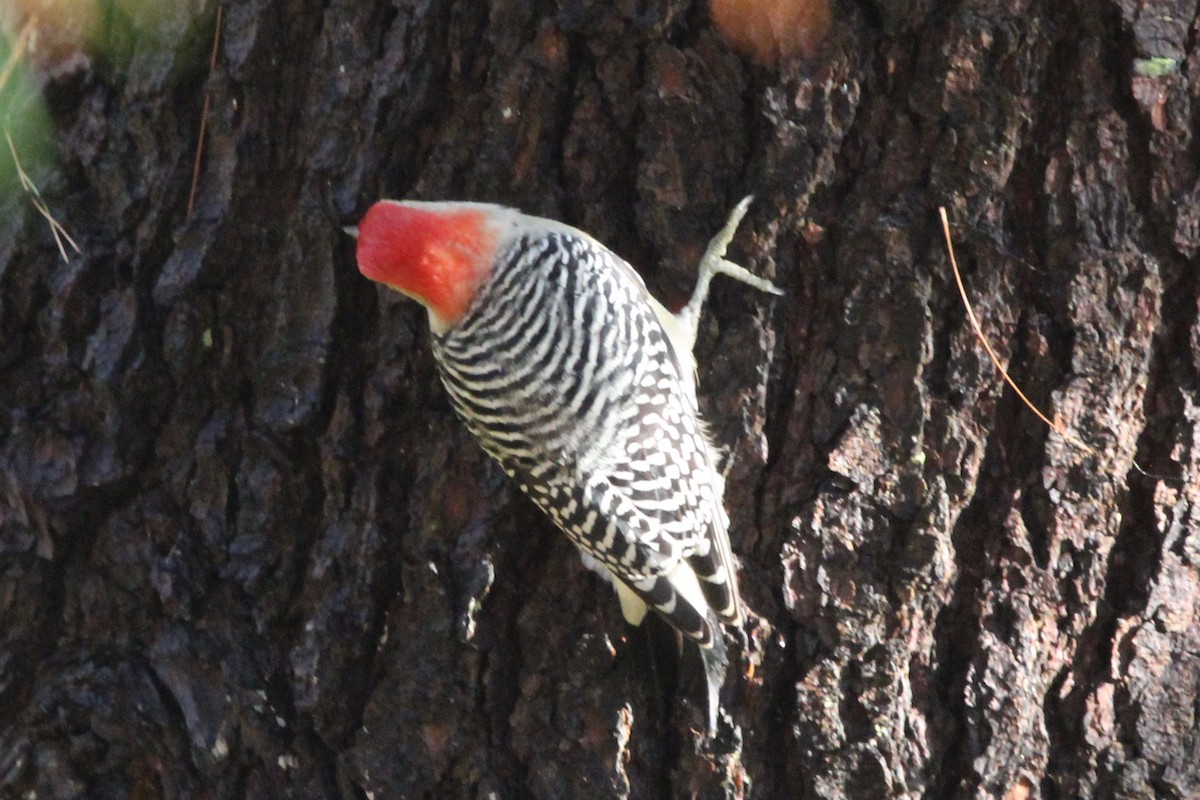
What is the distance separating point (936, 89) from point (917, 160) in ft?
0.50

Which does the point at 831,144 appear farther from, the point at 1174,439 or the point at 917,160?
the point at 1174,439

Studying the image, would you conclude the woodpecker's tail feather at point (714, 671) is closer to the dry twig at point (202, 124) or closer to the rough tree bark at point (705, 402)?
the rough tree bark at point (705, 402)

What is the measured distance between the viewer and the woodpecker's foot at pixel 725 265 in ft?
8.96

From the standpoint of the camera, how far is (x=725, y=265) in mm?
2740

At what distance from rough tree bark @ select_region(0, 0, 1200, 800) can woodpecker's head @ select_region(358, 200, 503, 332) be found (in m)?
0.10

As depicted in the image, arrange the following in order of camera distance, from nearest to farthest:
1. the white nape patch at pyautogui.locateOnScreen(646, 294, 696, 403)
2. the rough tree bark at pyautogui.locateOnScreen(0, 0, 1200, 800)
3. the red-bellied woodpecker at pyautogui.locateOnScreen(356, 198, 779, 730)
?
the rough tree bark at pyautogui.locateOnScreen(0, 0, 1200, 800) < the red-bellied woodpecker at pyautogui.locateOnScreen(356, 198, 779, 730) < the white nape patch at pyautogui.locateOnScreen(646, 294, 696, 403)

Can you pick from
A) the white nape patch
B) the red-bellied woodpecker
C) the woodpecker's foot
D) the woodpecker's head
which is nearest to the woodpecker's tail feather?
the red-bellied woodpecker

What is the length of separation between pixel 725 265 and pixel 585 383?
506 mm

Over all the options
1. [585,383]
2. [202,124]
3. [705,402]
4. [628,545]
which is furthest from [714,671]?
[202,124]

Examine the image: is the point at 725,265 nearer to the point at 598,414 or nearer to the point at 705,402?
the point at 705,402

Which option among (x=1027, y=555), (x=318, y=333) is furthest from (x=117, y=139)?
(x=1027, y=555)

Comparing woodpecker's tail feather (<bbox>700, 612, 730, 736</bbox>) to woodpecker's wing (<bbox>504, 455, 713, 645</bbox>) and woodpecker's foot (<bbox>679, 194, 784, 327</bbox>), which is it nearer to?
woodpecker's wing (<bbox>504, 455, 713, 645</bbox>)

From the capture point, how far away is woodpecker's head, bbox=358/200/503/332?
8.95ft

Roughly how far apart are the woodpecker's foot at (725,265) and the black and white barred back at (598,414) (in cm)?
14
